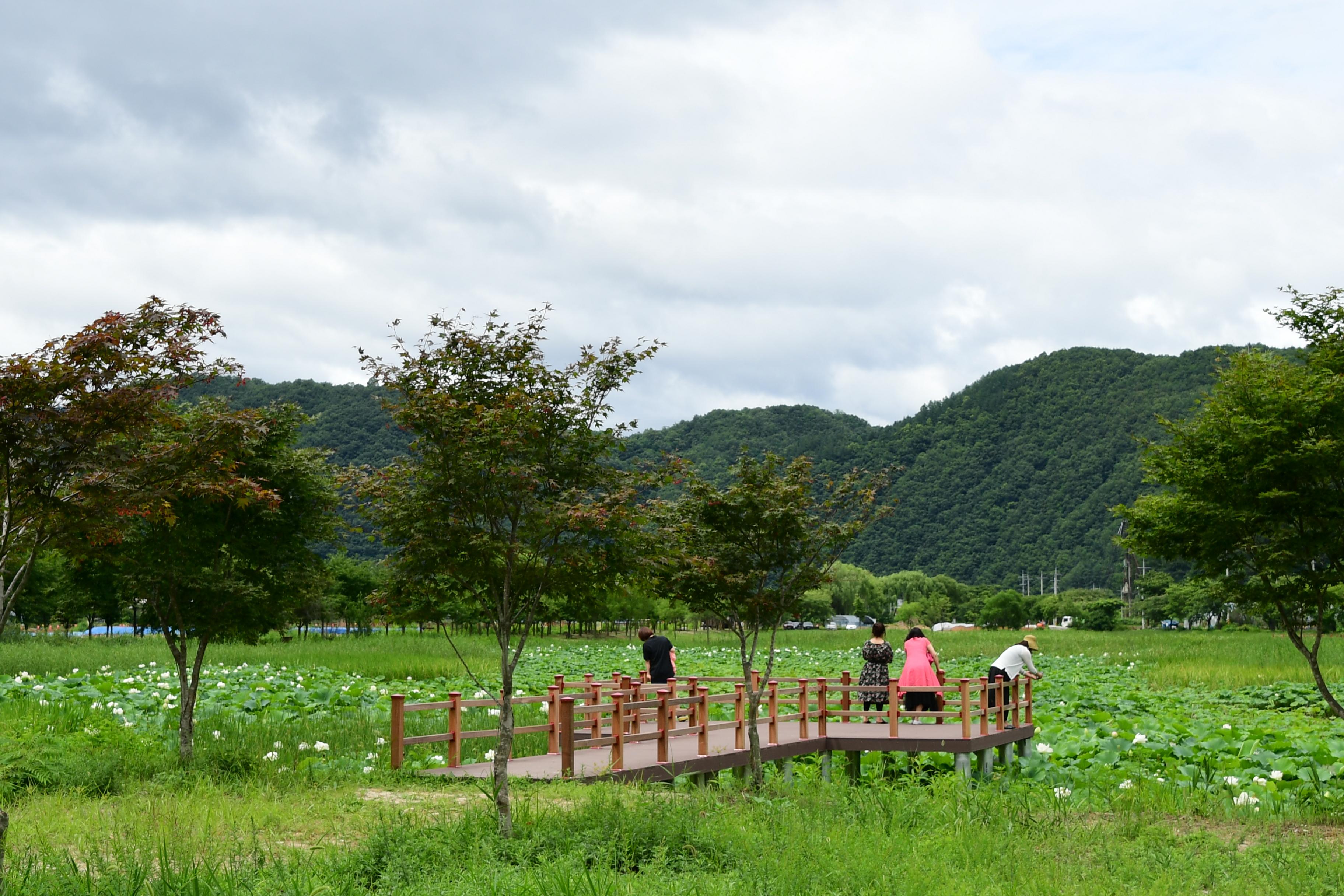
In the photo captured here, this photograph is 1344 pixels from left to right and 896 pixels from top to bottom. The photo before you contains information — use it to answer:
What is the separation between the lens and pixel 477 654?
3516 cm

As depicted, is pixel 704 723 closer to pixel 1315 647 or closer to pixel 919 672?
pixel 919 672

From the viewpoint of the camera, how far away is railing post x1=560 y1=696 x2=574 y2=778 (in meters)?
10.9

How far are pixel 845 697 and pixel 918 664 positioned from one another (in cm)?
120

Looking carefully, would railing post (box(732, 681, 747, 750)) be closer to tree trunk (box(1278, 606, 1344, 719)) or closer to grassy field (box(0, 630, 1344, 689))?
tree trunk (box(1278, 606, 1344, 719))

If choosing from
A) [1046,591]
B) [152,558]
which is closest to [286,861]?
[152,558]

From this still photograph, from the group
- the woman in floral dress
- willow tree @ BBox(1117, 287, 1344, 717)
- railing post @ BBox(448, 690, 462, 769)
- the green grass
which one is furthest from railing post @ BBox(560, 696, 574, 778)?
willow tree @ BBox(1117, 287, 1344, 717)

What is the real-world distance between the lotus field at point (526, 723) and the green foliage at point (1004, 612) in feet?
169

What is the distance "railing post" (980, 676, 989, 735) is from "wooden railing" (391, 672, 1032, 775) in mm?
15

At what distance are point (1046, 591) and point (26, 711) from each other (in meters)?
126

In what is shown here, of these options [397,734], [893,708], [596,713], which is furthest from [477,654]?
[397,734]

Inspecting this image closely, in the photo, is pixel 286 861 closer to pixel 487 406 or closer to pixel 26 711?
pixel 487 406

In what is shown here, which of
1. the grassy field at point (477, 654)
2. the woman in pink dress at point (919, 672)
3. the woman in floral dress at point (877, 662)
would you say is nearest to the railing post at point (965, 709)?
the woman in pink dress at point (919, 672)

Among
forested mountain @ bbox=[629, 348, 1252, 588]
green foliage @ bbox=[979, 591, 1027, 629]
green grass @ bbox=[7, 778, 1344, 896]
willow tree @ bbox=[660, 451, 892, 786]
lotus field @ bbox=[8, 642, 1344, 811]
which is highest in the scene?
forested mountain @ bbox=[629, 348, 1252, 588]

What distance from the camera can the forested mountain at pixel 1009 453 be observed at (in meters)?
121
